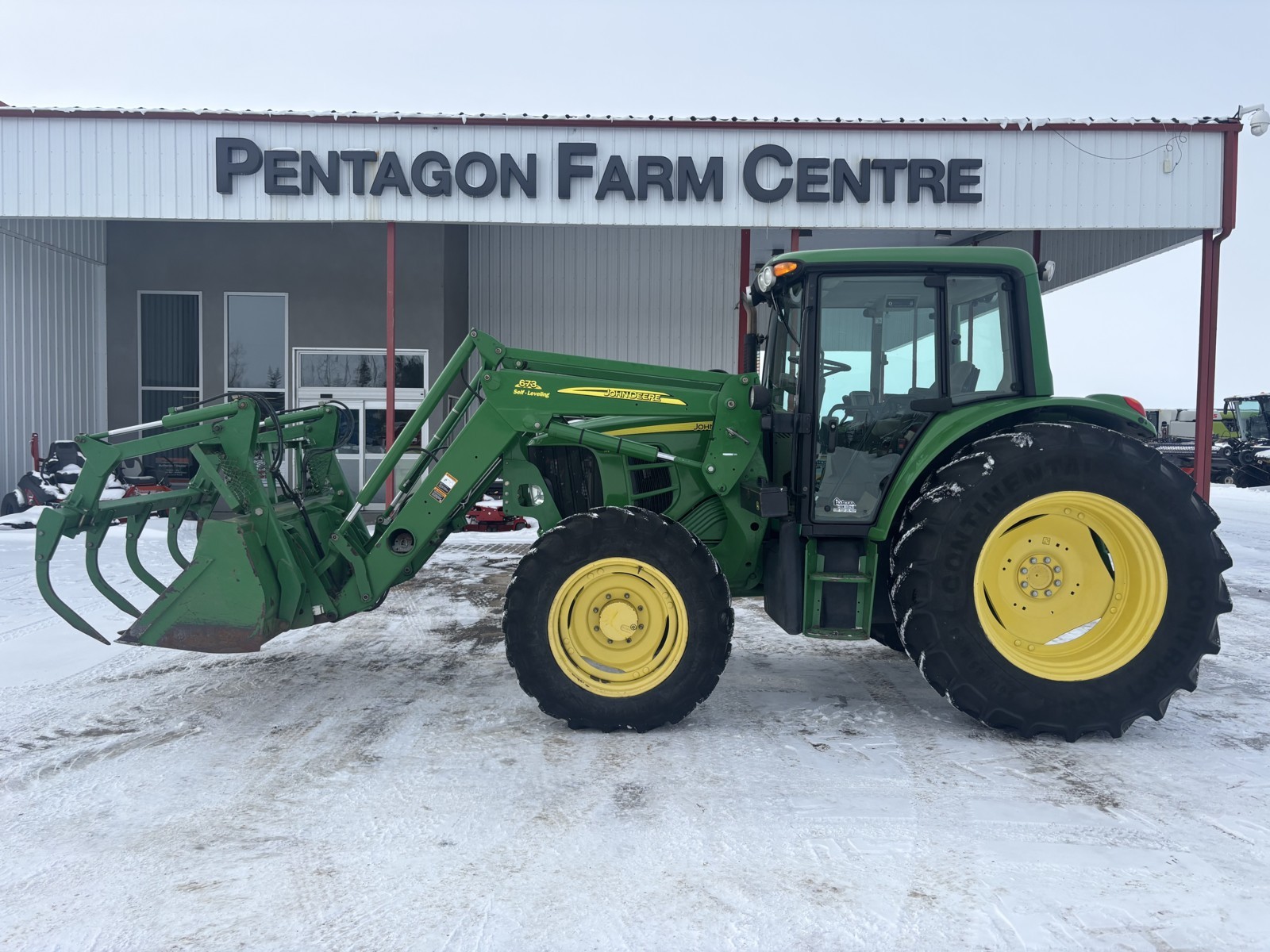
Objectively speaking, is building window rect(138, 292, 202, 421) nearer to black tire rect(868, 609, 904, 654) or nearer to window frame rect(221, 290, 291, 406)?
window frame rect(221, 290, 291, 406)

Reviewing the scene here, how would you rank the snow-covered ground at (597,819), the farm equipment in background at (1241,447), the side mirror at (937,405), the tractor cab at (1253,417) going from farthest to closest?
the tractor cab at (1253,417) → the farm equipment in background at (1241,447) → the side mirror at (937,405) → the snow-covered ground at (597,819)

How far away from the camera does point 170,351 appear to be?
49.6 feet

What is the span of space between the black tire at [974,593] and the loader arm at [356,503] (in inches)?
41.5

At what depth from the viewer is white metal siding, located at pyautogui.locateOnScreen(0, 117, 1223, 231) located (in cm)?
1074

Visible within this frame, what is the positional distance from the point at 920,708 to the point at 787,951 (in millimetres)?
2312

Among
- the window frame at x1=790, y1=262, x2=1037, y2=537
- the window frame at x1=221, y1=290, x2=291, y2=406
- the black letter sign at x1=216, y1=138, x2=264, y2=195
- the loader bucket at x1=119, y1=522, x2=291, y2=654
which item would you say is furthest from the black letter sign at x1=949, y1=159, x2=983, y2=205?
the window frame at x1=221, y1=290, x2=291, y2=406

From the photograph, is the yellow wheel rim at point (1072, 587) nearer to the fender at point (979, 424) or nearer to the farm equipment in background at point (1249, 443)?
the fender at point (979, 424)

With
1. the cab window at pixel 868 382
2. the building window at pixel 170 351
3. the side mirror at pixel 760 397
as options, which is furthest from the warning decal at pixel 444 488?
the building window at pixel 170 351

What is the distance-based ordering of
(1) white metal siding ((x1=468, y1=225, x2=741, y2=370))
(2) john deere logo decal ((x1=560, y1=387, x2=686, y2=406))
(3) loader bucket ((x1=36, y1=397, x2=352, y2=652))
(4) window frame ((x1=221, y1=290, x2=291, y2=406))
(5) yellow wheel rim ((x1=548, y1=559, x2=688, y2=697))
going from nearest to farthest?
(5) yellow wheel rim ((x1=548, y1=559, x2=688, y2=697)) < (3) loader bucket ((x1=36, y1=397, x2=352, y2=652)) < (2) john deere logo decal ((x1=560, y1=387, x2=686, y2=406)) < (4) window frame ((x1=221, y1=290, x2=291, y2=406)) < (1) white metal siding ((x1=468, y1=225, x2=741, y2=370))

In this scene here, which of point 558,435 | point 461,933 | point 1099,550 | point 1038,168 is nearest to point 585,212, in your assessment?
point 1038,168

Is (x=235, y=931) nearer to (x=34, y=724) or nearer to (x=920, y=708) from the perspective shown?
(x=34, y=724)

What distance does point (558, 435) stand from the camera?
439 cm

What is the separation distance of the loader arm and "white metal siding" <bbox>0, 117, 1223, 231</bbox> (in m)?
7.14

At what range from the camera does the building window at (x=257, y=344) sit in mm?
15039
